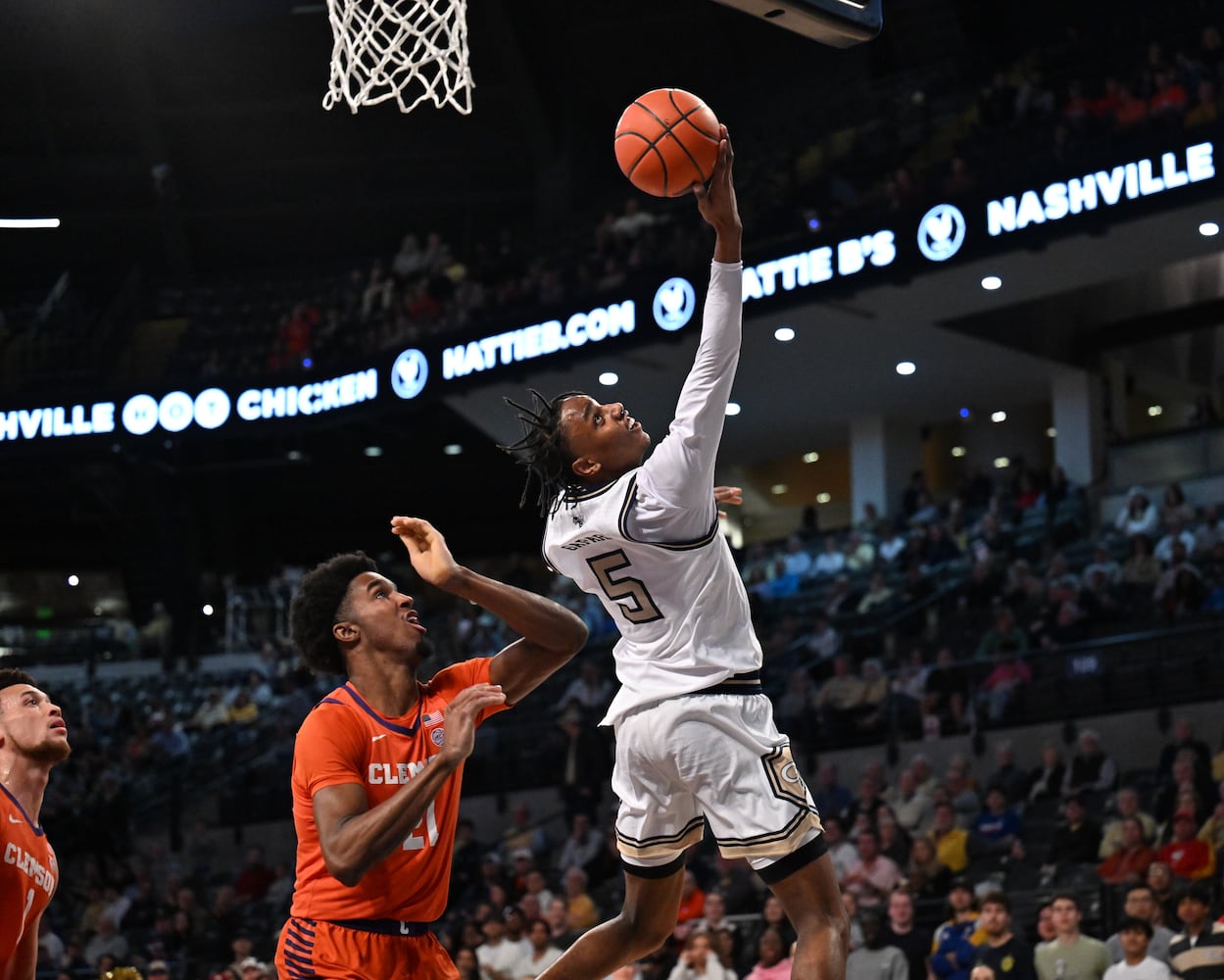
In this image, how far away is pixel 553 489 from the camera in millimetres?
5449

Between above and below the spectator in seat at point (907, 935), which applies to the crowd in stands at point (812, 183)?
above

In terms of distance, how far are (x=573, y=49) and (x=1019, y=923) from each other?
770 inches

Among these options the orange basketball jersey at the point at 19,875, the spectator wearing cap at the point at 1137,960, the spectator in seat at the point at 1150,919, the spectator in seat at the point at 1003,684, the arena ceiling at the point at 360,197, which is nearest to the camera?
the orange basketball jersey at the point at 19,875

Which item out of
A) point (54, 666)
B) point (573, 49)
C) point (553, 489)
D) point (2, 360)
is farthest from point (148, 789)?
point (553, 489)

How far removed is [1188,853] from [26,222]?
24.0 metres

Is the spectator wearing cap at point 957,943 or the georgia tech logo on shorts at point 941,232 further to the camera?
the georgia tech logo on shorts at point 941,232

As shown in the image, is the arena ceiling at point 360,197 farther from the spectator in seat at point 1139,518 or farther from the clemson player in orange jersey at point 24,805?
the clemson player in orange jersey at point 24,805

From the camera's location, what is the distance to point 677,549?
16.7 ft

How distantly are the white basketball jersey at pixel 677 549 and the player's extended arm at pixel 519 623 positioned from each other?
0.95ft

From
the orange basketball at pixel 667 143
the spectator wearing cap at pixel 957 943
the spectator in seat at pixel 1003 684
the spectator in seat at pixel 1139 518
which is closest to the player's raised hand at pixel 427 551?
the orange basketball at pixel 667 143

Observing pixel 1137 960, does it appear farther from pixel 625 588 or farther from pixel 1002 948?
pixel 625 588

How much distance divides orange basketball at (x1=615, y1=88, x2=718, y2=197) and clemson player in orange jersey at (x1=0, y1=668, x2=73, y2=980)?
8.14ft

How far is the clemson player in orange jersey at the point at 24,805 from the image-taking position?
493 cm

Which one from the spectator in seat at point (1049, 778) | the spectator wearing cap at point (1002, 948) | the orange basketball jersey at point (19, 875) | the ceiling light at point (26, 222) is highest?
the ceiling light at point (26, 222)
